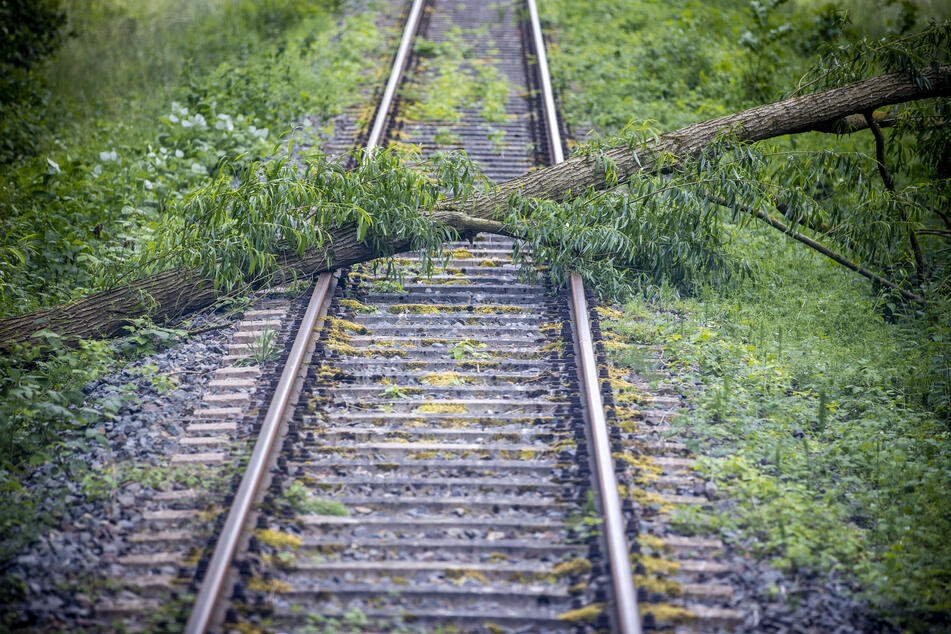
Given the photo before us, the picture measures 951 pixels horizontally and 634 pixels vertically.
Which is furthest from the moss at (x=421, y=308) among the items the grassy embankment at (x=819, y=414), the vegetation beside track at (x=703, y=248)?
the grassy embankment at (x=819, y=414)

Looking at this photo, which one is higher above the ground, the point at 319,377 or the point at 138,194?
the point at 138,194

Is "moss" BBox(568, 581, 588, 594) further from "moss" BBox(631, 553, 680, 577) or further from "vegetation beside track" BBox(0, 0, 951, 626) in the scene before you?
"vegetation beside track" BBox(0, 0, 951, 626)

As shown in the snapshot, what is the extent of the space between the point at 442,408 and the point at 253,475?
4.32ft

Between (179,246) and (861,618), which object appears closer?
(861,618)

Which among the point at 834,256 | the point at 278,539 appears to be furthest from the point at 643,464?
the point at 834,256

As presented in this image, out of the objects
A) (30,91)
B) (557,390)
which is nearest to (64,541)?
(557,390)

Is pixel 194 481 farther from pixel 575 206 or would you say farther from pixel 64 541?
pixel 575 206

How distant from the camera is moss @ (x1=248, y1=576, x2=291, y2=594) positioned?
12.1 ft

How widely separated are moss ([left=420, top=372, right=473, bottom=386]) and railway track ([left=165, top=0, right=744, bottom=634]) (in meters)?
0.01

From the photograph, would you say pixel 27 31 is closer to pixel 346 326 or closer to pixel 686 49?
pixel 346 326

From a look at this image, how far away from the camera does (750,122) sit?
6.65 metres

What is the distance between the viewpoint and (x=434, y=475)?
4477 millimetres

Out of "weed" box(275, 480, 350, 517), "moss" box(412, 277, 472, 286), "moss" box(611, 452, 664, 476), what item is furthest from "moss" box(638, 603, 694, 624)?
"moss" box(412, 277, 472, 286)

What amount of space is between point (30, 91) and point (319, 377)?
26.8 ft
